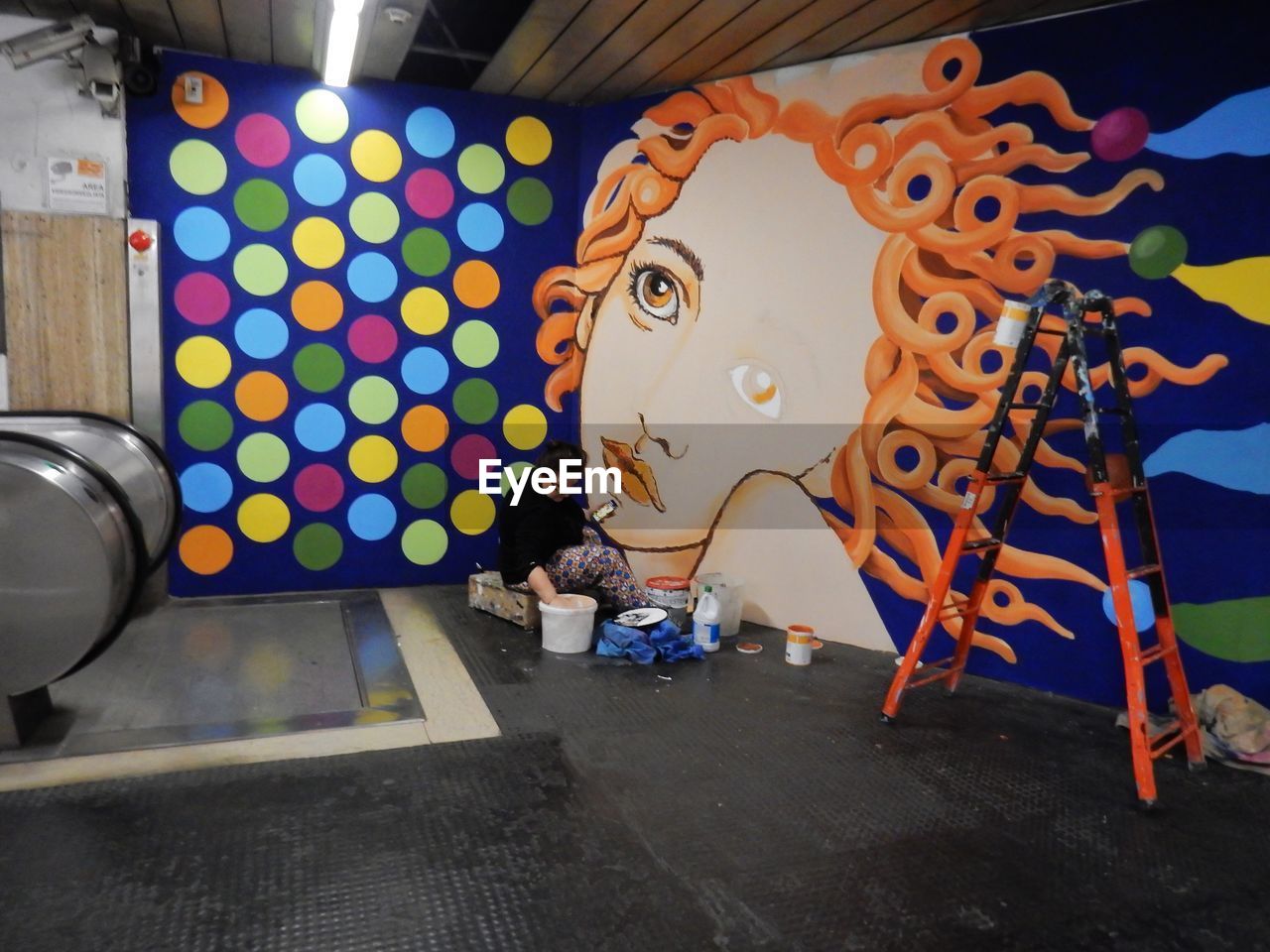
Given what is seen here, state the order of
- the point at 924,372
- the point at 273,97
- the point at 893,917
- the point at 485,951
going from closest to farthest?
the point at 485,951 < the point at 893,917 < the point at 924,372 < the point at 273,97

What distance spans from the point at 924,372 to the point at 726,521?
1328 mm

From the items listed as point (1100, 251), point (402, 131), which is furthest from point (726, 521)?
point (402, 131)

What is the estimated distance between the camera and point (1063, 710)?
11.1 feet

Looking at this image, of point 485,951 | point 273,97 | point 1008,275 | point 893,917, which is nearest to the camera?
A: point 485,951

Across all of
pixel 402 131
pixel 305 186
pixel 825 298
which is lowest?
pixel 825 298

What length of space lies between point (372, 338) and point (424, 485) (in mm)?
Result: 911

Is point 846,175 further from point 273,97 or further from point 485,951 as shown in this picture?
point 485,951

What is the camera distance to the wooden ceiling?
3.51 meters

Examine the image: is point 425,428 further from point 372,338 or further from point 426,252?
point 426,252

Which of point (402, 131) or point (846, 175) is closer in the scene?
point (846, 175)

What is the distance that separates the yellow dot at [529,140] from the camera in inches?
197

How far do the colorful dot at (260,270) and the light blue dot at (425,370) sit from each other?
793mm

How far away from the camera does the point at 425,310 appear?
4.93 metres

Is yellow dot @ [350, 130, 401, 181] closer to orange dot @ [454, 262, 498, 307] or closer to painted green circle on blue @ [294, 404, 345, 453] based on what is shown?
orange dot @ [454, 262, 498, 307]
